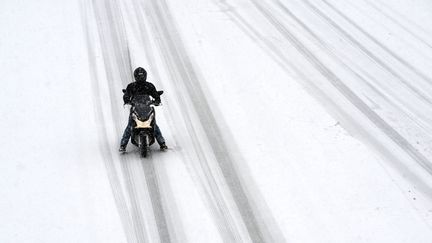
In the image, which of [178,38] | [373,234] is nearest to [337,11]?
[178,38]

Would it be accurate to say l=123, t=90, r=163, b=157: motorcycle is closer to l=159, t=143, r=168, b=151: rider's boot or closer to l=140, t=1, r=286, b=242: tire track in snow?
l=159, t=143, r=168, b=151: rider's boot

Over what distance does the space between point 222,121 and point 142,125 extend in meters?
2.50

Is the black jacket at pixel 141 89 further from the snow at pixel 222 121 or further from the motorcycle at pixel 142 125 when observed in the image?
the snow at pixel 222 121

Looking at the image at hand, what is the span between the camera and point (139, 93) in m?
11.9

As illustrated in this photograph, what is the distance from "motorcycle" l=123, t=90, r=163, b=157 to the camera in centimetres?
1131

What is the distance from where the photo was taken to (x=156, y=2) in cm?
1969

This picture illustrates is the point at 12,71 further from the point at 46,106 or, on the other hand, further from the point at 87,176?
the point at 87,176

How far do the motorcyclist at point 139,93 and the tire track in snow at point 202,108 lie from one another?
1.20 metres

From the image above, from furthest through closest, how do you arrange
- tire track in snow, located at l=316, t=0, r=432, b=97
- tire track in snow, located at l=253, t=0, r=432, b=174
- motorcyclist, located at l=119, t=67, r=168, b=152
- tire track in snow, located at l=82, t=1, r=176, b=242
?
tire track in snow, located at l=316, t=0, r=432, b=97 → tire track in snow, located at l=253, t=0, r=432, b=174 → motorcyclist, located at l=119, t=67, r=168, b=152 → tire track in snow, located at l=82, t=1, r=176, b=242

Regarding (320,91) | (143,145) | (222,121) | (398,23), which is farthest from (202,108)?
(398,23)

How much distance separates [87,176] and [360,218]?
17.0ft

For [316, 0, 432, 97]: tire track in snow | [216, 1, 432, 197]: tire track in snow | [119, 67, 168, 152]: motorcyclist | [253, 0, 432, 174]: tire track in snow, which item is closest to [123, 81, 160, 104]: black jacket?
[119, 67, 168, 152]: motorcyclist

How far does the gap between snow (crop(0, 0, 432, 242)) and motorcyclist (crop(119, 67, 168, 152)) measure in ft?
1.03

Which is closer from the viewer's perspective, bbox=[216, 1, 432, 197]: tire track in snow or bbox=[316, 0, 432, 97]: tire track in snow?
bbox=[216, 1, 432, 197]: tire track in snow
